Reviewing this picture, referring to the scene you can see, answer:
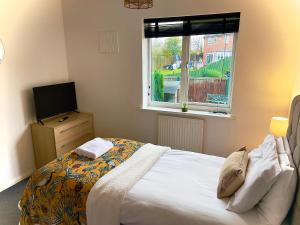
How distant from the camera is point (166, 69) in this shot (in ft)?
10.8

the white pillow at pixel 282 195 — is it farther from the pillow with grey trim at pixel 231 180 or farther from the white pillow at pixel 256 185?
the pillow with grey trim at pixel 231 180

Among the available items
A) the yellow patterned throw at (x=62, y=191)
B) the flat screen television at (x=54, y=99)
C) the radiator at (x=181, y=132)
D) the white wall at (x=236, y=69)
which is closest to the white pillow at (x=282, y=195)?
the yellow patterned throw at (x=62, y=191)

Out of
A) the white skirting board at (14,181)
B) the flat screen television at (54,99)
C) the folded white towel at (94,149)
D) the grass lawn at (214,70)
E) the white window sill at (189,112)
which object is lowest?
the white skirting board at (14,181)

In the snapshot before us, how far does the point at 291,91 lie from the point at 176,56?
1.47 meters

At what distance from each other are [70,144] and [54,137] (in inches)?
13.7

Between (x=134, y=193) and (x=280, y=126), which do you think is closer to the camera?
(x=134, y=193)

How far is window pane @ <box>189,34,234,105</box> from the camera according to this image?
2.94m

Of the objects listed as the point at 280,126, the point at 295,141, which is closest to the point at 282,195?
the point at 295,141

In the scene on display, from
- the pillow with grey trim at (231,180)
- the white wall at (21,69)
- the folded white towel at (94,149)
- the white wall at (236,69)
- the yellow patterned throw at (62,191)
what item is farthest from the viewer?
the white wall at (21,69)

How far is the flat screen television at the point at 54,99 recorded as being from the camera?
3.01 meters

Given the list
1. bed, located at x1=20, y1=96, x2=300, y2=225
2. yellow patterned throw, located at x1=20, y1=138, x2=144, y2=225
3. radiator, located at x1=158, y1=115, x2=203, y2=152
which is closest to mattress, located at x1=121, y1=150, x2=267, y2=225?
bed, located at x1=20, y1=96, x2=300, y2=225

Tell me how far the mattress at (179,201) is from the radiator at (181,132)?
99 centimetres

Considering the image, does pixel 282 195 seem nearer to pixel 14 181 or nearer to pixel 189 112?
pixel 189 112

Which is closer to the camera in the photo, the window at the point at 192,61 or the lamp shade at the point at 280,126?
the lamp shade at the point at 280,126
